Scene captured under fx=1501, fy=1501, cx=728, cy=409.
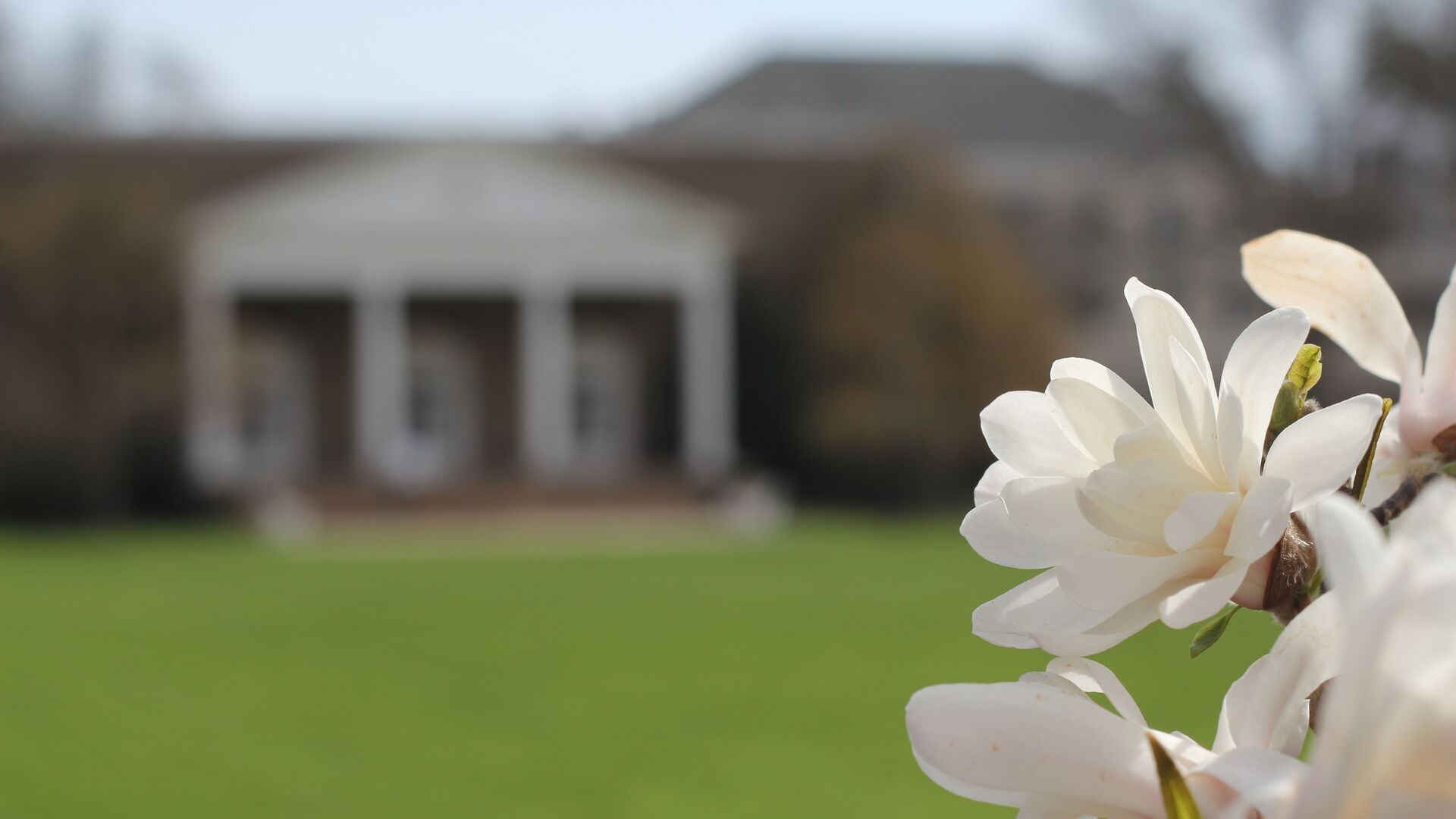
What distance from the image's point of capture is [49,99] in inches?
1294

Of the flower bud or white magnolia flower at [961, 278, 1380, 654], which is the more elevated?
white magnolia flower at [961, 278, 1380, 654]

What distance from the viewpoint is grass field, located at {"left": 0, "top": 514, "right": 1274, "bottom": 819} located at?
582cm

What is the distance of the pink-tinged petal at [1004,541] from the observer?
0.60 m

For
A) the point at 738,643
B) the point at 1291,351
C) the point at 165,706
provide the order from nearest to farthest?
the point at 1291,351 → the point at 165,706 → the point at 738,643

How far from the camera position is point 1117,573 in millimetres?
559

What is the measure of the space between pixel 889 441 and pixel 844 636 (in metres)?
13.3

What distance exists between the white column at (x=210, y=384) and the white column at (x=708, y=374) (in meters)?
7.05

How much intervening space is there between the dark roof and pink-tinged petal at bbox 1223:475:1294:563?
98.7 ft

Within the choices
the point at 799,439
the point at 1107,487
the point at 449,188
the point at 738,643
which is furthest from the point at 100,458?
the point at 1107,487

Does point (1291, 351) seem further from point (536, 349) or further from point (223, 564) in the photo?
point (536, 349)

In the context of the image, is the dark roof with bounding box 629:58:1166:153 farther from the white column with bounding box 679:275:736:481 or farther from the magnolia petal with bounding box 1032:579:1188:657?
the magnolia petal with bounding box 1032:579:1188:657

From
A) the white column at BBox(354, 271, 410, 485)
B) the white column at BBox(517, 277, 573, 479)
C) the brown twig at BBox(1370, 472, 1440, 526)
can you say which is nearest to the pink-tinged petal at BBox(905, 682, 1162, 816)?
the brown twig at BBox(1370, 472, 1440, 526)

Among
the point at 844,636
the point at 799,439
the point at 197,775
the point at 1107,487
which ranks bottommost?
the point at 799,439

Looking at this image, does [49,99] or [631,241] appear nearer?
[631,241]
